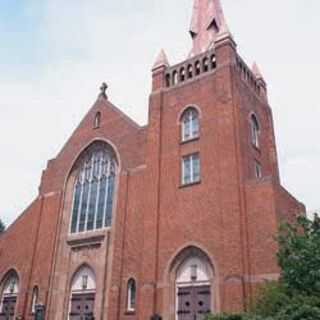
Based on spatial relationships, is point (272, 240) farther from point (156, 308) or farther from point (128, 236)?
point (128, 236)

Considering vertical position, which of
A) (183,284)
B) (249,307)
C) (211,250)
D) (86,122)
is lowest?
(249,307)

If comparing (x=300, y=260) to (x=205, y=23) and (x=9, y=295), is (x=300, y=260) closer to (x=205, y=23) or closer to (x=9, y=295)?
(x=205, y=23)

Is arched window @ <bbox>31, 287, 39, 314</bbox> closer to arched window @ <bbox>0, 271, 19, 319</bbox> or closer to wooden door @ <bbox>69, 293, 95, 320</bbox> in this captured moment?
arched window @ <bbox>0, 271, 19, 319</bbox>

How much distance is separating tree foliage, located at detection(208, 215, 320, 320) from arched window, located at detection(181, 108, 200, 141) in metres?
7.31

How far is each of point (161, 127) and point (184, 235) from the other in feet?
20.6

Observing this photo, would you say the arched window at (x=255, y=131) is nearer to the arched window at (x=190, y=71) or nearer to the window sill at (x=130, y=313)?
the arched window at (x=190, y=71)

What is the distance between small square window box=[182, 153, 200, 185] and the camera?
1970 cm

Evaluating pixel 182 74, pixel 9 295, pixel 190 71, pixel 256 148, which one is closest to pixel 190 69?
pixel 190 71

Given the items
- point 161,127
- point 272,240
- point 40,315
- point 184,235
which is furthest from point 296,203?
point 40,315

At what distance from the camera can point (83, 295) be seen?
2228cm

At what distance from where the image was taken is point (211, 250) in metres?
17.4

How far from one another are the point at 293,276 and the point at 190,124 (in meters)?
9.87

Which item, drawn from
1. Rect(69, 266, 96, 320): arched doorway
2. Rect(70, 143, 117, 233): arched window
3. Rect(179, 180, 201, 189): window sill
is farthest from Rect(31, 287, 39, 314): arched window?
Rect(179, 180, 201, 189): window sill

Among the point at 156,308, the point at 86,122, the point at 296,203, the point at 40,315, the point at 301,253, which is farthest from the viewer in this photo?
the point at 86,122
